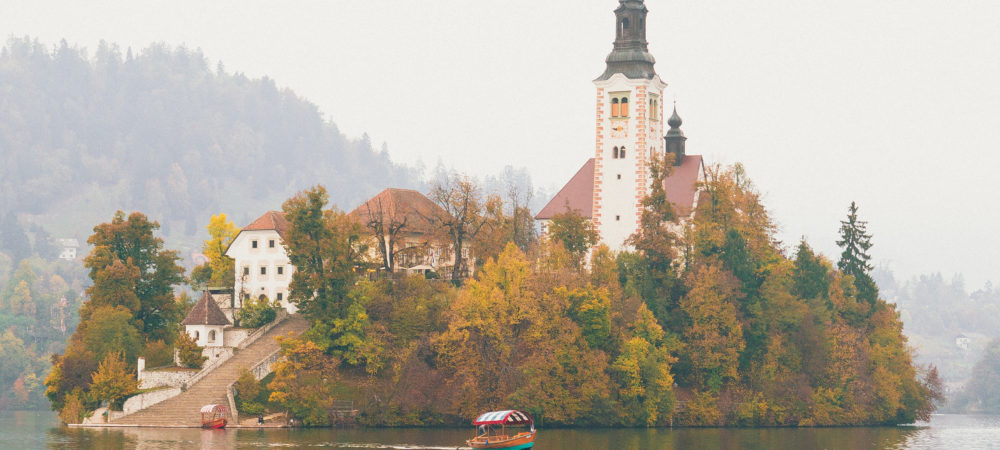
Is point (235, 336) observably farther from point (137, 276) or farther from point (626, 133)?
point (626, 133)

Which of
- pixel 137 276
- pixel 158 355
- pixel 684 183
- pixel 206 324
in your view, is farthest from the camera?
pixel 684 183

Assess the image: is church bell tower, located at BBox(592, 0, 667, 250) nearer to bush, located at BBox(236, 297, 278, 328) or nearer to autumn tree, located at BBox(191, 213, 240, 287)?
bush, located at BBox(236, 297, 278, 328)

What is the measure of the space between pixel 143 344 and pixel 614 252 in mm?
35704

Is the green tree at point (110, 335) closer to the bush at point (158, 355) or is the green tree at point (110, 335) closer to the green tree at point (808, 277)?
the bush at point (158, 355)

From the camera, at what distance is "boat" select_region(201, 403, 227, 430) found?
8788 centimetres

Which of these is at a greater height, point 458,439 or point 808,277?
point 808,277

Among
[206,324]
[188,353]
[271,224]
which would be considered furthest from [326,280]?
[271,224]

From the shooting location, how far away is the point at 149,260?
104188 millimetres

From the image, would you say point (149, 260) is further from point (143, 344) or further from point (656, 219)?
point (656, 219)

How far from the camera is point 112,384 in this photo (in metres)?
93.4

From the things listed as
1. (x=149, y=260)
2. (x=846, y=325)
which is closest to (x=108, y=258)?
(x=149, y=260)

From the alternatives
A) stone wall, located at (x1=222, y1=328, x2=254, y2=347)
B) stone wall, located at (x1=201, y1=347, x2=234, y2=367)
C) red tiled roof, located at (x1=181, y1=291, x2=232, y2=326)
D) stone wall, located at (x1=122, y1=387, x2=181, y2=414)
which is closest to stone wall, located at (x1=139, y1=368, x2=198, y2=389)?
stone wall, located at (x1=122, y1=387, x2=181, y2=414)

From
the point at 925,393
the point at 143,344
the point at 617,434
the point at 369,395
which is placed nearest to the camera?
the point at 617,434

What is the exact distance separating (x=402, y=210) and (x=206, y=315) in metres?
21.2
